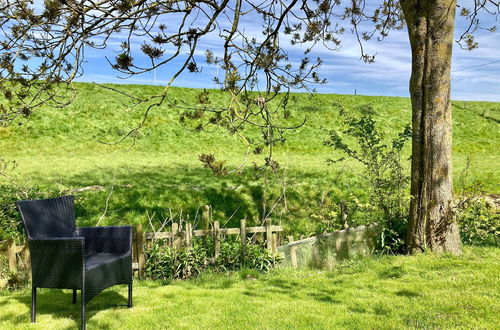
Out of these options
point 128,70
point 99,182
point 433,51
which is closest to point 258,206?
point 99,182

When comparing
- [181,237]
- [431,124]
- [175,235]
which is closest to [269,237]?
[181,237]

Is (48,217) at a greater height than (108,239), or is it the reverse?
(48,217)

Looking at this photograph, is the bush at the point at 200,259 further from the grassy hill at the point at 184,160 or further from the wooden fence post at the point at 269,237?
the grassy hill at the point at 184,160

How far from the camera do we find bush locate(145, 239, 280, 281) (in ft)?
23.1

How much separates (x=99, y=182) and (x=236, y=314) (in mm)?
8119

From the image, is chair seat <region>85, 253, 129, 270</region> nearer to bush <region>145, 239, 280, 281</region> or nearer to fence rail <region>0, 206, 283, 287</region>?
fence rail <region>0, 206, 283, 287</region>

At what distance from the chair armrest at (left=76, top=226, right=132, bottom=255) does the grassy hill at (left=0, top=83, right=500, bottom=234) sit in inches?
141

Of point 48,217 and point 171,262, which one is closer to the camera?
point 48,217

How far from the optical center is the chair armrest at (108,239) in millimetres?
5180

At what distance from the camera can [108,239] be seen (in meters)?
5.25

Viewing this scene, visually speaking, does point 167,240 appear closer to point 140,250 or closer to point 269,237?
point 140,250

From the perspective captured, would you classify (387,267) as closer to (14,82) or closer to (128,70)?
(128,70)

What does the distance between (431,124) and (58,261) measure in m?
5.52

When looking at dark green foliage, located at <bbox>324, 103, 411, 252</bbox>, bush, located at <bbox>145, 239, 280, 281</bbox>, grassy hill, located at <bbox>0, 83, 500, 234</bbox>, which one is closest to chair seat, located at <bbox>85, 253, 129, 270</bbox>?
bush, located at <bbox>145, 239, 280, 281</bbox>
